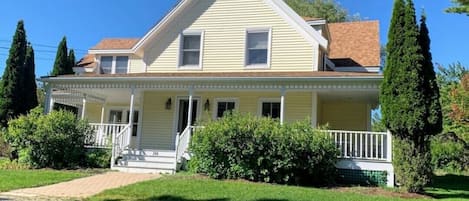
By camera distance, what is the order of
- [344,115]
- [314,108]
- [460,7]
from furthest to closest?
[344,115]
[460,7]
[314,108]

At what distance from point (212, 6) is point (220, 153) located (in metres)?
7.26

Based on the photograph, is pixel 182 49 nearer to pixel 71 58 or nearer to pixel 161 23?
pixel 161 23

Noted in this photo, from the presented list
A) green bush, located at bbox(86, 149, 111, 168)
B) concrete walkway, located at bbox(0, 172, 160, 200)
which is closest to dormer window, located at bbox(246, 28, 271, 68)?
green bush, located at bbox(86, 149, 111, 168)

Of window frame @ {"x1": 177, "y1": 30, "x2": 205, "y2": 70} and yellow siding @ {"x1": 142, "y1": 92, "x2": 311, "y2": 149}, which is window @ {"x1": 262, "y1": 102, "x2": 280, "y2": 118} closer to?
yellow siding @ {"x1": 142, "y1": 92, "x2": 311, "y2": 149}

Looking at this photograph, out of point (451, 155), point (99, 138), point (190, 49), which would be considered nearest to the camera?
point (99, 138)

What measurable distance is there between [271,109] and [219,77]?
2.82 meters

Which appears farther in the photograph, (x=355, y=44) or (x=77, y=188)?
(x=355, y=44)

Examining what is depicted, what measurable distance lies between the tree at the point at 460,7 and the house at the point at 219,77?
317 centimetres

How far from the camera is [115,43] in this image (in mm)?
20844

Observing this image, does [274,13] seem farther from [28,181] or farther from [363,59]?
[28,181]

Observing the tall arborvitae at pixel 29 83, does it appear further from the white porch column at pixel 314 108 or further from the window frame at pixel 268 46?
the white porch column at pixel 314 108

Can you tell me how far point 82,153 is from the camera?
14.1 metres

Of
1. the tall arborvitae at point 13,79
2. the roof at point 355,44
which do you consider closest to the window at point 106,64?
the tall arborvitae at point 13,79

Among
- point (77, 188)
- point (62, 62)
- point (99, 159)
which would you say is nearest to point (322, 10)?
point (62, 62)
